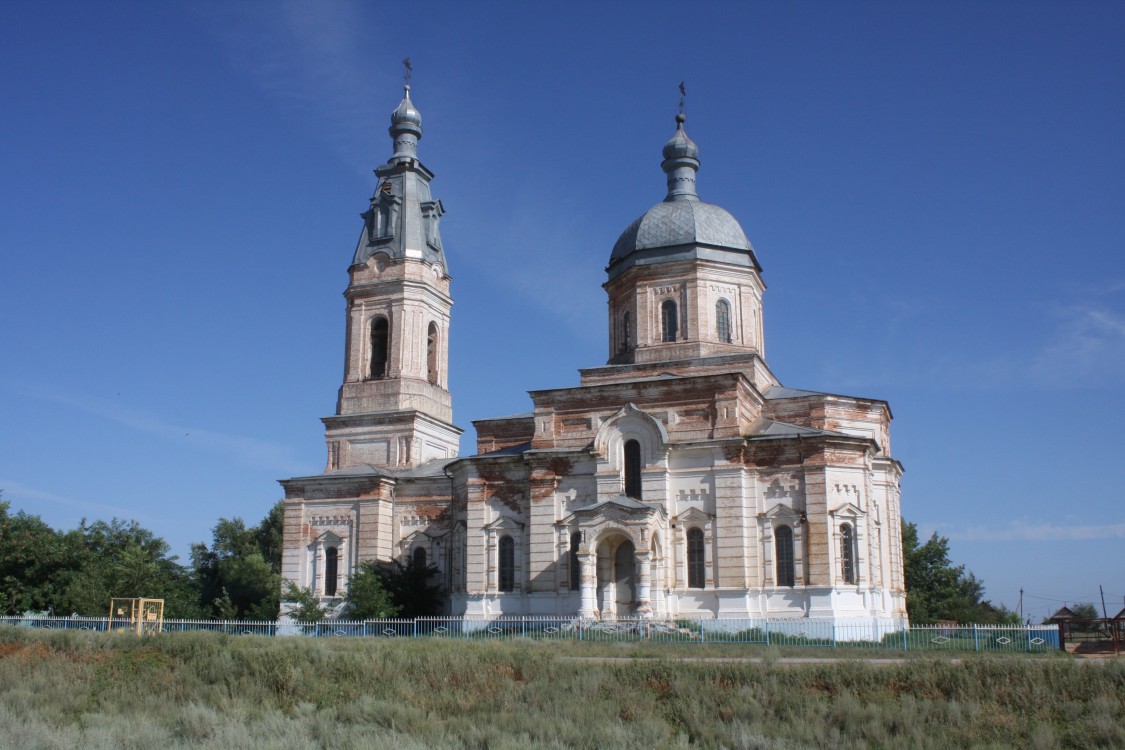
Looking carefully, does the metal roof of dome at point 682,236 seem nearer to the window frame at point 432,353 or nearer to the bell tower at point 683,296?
the bell tower at point 683,296

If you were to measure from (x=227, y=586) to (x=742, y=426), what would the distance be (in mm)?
31911

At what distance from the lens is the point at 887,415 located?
120ft

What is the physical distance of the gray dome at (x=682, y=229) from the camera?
3719 centimetres

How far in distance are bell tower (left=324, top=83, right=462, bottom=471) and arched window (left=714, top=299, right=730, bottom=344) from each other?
11784 millimetres

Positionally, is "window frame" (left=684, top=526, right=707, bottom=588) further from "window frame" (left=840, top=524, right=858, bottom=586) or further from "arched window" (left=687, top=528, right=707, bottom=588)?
"window frame" (left=840, top=524, right=858, bottom=586)

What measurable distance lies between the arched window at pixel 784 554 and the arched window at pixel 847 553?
58.2 inches

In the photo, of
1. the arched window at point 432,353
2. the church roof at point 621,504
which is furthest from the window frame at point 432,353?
the church roof at point 621,504

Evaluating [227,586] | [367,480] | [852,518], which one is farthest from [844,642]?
[227,586]

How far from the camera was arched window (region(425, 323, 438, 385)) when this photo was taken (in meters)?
42.0

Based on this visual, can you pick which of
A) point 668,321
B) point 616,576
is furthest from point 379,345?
point 616,576

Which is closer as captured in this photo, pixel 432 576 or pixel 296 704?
pixel 296 704

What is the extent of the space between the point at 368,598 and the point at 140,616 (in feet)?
23.6

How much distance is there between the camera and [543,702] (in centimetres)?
1714

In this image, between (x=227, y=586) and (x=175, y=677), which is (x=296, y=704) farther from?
(x=227, y=586)
